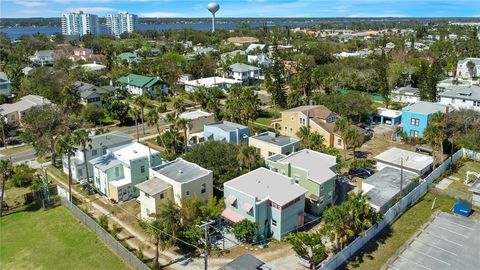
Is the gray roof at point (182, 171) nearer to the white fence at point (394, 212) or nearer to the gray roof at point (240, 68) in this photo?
the white fence at point (394, 212)

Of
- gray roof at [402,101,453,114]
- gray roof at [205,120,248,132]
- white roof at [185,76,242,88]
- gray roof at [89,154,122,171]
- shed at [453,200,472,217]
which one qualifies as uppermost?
white roof at [185,76,242,88]

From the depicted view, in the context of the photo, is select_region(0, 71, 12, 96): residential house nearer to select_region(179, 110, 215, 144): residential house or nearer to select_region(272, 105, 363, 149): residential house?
select_region(179, 110, 215, 144): residential house

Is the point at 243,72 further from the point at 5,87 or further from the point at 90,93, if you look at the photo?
the point at 5,87

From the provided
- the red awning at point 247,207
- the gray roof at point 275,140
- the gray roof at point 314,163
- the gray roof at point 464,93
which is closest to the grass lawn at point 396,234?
the gray roof at point 314,163

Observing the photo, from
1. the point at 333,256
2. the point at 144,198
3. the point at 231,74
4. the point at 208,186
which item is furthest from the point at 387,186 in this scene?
the point at 231,74

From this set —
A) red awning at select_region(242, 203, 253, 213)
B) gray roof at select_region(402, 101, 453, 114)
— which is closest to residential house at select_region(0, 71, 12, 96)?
red awning at select_region(242, 203, 253, 213)

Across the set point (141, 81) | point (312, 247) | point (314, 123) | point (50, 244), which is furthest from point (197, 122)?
point (312, 247)

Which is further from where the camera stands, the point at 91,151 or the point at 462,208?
the point at 91,151
